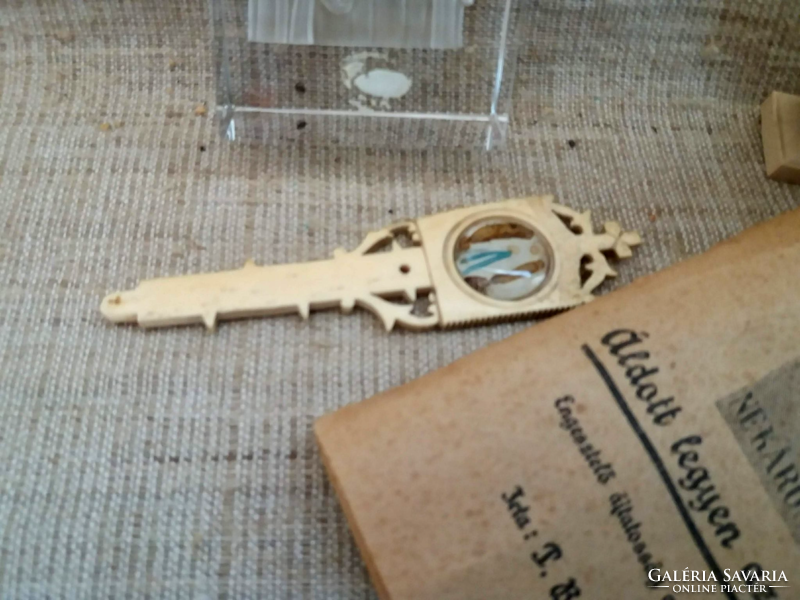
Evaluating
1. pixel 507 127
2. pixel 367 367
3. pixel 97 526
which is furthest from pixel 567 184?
pixel 97 526

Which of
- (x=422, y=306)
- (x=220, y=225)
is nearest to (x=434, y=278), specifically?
(x=422, y=306)

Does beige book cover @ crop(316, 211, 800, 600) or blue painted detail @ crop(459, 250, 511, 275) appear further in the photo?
blue painted detail @ crop(459, 250, 511, 275)

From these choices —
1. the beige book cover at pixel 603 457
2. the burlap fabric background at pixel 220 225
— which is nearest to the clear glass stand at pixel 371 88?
the burlap fabric background at pixel 220 225

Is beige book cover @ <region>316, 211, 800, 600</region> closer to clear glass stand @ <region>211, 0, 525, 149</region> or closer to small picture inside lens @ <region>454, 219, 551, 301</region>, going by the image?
small picture inside lens @ <region>454, 219, 551, 301</region>

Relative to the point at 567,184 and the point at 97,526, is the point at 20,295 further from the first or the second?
the point at 567,184

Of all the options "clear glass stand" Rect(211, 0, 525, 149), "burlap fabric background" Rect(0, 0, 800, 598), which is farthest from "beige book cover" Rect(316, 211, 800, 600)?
"clear glass stand" Rect(211, 0, 525, 149)

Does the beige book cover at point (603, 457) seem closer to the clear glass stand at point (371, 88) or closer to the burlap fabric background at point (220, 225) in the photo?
the burlap fabric background at point (220, 225)
